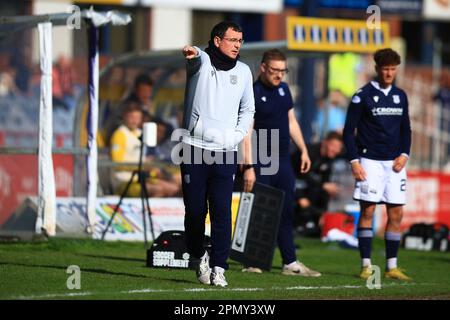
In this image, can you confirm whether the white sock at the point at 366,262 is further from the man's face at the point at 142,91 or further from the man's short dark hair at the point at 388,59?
the man's face at the point at 142,91

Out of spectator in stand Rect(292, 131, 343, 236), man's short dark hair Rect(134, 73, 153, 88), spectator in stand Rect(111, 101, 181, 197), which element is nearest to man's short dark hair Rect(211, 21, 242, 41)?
spectator in stand Rect(111, 101, 181, 197)

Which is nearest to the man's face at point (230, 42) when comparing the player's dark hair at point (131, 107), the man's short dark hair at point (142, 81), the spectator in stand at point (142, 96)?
the player's dark hair at point (131, 107)

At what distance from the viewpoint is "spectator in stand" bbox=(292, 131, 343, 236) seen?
19.6 metres

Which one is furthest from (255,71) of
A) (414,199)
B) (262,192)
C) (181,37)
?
(181,37)

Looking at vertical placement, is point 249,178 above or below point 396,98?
below

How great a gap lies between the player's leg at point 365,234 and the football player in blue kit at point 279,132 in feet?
1.60

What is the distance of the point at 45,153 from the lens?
1565 centimetres

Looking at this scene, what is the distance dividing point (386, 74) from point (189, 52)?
3035 mm

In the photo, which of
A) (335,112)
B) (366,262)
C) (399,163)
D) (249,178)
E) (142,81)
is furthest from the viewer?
(335,112)

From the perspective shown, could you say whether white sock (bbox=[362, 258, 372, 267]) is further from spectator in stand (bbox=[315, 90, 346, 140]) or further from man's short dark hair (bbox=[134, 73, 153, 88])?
spectator in stand (bbox=[315, 90, 346, 140])

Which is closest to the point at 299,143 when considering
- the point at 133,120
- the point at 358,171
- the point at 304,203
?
the point at 358,171

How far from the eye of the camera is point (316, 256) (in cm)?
1617

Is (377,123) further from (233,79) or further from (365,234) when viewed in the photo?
(233,79)
